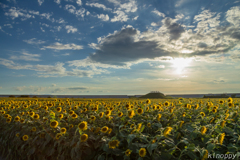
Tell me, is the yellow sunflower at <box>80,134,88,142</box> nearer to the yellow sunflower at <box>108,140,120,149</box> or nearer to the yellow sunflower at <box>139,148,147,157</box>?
the yellow sunflower at <box>108,140,120,149</box>

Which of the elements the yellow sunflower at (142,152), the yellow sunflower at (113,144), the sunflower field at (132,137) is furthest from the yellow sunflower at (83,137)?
the yellow sunflower at (142,152)

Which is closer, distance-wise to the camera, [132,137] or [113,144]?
[132,137]

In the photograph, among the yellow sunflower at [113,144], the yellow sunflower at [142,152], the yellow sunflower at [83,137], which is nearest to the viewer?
the yellow sunflower at [142,152]

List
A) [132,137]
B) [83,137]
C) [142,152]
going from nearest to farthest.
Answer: [142,152] → [132,137] → [83,137]

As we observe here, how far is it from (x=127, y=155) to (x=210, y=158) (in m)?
1.30

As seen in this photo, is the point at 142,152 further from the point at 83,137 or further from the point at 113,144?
the point at 83,137

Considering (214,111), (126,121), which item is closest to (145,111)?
(126,121)

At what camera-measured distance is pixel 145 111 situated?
16.3ft

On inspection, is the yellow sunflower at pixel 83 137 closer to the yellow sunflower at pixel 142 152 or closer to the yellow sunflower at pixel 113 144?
the yellow sunflower at pixel 113 144

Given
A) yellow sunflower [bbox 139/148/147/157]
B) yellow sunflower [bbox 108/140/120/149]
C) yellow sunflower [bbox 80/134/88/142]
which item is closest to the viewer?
yellow sunflower [bbox 139/148/147/157]

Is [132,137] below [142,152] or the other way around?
the other way around

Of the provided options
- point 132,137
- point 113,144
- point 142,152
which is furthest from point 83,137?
point 142,152

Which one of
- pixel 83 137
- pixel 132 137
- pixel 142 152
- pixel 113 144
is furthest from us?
pixel 83 137

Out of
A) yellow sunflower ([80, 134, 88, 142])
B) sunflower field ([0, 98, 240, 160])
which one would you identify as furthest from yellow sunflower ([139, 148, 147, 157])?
yellow sunflower ([80, 134, 88, 142])
